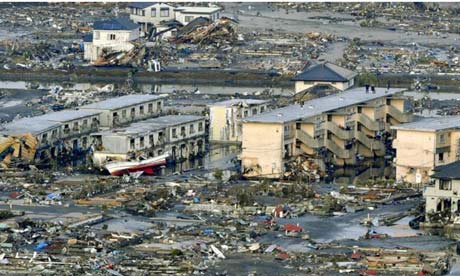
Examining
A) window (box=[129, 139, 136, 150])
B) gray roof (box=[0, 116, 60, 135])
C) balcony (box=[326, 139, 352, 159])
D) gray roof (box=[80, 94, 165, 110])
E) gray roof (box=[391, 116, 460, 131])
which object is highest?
gray roof (box=[391, 116, 460, 131])

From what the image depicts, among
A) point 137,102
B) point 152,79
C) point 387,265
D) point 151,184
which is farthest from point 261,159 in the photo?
point 152,79

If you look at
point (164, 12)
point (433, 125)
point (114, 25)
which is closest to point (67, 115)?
point (433, 125)

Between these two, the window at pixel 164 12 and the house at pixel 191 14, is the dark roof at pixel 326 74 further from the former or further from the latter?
the window at pixel 164 12

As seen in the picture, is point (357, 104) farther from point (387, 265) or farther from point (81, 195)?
point (387, 265)

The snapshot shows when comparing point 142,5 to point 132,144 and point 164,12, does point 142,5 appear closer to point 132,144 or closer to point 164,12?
point 164,12

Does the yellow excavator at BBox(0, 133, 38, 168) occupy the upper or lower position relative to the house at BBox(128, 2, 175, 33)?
lower

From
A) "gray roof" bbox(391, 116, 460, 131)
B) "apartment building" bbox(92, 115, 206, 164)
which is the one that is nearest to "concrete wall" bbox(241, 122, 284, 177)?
"gray roof" bbox(391, 116, 460, 131)

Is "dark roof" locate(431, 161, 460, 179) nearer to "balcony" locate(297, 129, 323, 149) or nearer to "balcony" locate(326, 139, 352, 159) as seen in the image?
"balcony" locate(297, 129, 323, 149)
